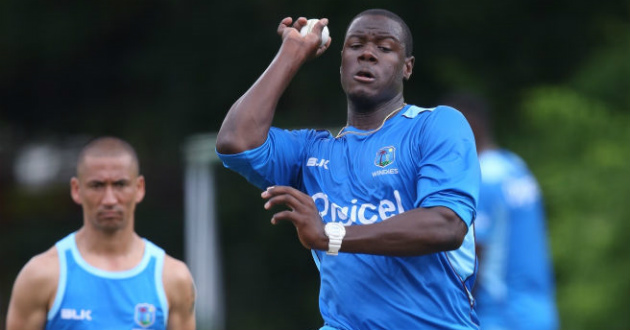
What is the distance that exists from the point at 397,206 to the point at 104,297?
1.95m

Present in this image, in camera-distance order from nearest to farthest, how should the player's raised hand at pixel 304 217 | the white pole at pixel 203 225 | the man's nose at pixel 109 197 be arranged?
the player's raised hand at pixel 304 217 < the man's nose at pixel 109 197 < the white pole at pixel 203 225

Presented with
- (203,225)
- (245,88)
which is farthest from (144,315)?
(245,88)

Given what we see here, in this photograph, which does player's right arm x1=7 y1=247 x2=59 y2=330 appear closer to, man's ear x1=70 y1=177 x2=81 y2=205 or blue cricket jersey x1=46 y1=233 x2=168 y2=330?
blue cricket jersey x1=46 y1=233 x2=168 y2=330

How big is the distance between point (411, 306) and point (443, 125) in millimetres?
766

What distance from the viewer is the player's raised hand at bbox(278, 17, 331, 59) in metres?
5.05

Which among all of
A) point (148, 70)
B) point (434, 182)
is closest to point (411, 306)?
point (434, 182)

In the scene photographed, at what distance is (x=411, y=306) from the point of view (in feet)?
15.7

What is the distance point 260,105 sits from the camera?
4.93m

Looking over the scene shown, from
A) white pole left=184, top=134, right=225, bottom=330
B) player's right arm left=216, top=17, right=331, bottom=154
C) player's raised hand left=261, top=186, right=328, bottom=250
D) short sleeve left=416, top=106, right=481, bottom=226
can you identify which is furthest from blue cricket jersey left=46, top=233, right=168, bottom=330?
white pole left=184, top=134, right=225, bottom=330

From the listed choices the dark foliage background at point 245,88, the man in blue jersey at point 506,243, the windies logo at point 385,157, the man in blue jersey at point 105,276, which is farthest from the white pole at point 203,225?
the windies logo at point 385,157

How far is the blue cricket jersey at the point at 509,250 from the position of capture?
8492mm

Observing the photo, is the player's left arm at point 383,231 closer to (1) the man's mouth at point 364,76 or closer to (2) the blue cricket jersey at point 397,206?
(2) the blue cricket jersey at point 397,206

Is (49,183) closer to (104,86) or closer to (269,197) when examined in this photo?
(104,86)

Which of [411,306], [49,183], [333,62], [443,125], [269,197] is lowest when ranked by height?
[411,306]
